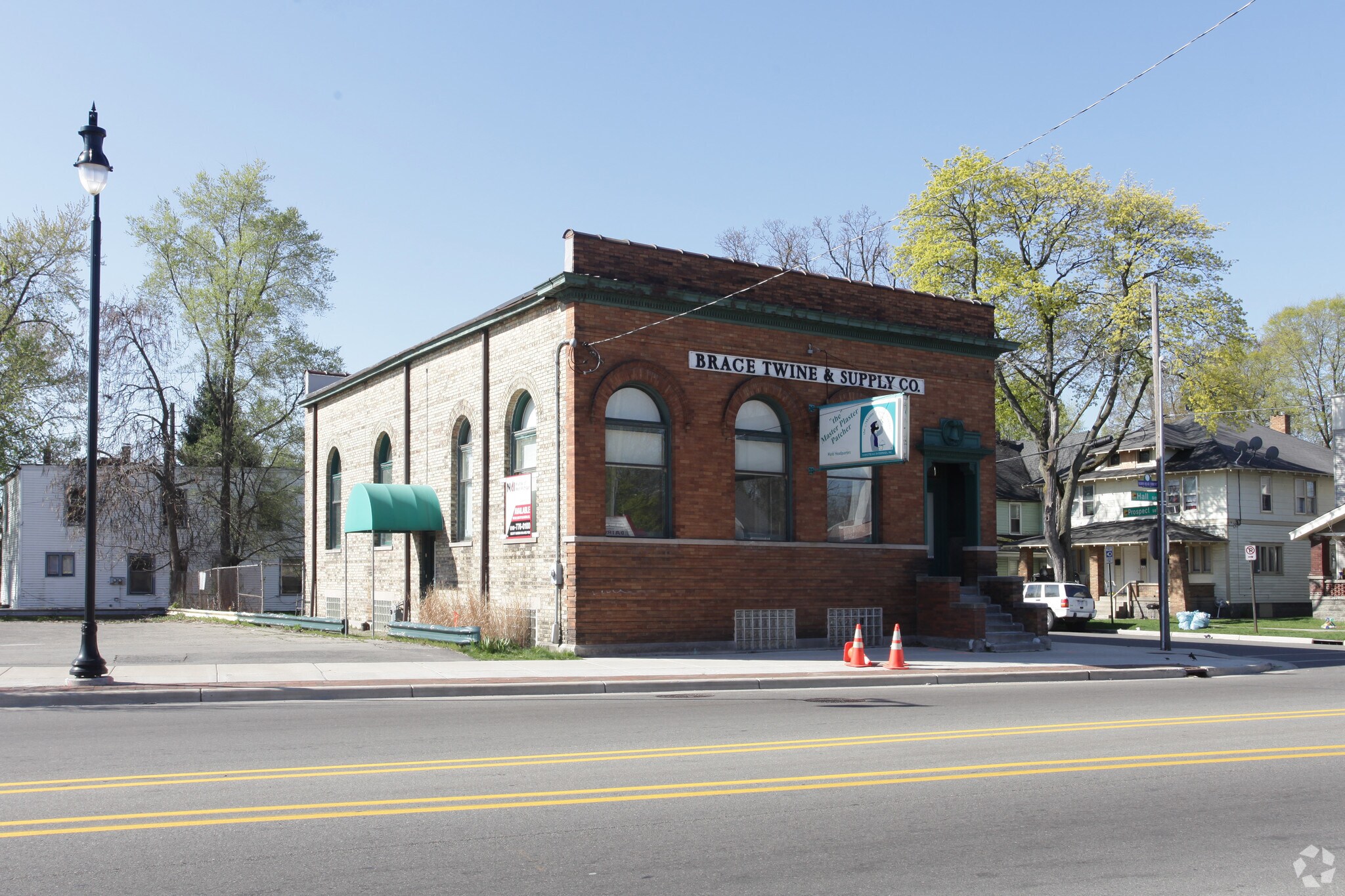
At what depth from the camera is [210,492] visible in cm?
4594

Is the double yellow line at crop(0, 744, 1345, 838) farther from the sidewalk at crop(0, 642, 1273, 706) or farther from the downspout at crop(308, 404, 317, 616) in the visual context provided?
the downspout at crop(308, 404, 317, 616)

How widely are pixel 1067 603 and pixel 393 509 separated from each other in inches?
940

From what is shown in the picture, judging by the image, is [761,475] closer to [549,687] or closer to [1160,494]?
[549,687]

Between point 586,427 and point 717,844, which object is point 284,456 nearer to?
point 586,427

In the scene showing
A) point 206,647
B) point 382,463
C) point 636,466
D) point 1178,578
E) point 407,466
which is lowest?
point 206,647

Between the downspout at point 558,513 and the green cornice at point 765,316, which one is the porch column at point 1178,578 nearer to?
the green cornice at point 765,316

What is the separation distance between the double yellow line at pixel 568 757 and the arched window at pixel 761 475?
1026 cm

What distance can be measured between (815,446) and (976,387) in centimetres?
482

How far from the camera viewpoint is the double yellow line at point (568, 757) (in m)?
8.16

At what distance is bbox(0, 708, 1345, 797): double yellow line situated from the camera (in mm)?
8156

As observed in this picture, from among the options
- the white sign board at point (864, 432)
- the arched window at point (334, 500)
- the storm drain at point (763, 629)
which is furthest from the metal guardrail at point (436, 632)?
the arched window at point (334, 500)

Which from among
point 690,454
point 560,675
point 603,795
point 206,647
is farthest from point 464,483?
point 603,795

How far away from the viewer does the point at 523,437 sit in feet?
73.4
